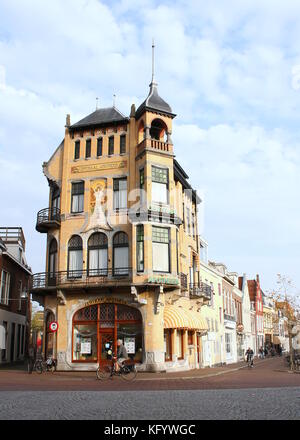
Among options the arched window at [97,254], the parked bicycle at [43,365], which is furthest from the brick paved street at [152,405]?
the arched window at [97,254]

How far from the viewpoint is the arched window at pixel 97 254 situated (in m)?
29.9

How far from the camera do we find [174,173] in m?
32.9

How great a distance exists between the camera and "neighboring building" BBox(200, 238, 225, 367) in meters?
38.4

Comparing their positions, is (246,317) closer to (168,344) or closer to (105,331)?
(168,344)

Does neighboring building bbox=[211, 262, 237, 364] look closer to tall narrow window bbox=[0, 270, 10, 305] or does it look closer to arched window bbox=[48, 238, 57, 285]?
tall narrow window bbox=[0, 270, 10, 305]

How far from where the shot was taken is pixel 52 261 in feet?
104

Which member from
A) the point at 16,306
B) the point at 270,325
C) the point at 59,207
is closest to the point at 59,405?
the point at 59,207

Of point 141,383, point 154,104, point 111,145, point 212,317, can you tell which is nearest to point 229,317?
point 212,317

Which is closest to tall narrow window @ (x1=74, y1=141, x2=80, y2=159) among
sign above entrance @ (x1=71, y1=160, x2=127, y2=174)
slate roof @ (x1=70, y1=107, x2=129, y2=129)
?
sign above entrance @ (x1=71, y1=160, x2=127, y2=174)

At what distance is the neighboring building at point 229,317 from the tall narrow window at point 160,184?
1972cm

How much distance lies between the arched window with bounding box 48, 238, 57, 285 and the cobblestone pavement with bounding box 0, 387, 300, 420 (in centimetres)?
1597

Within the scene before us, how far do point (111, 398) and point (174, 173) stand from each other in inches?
832

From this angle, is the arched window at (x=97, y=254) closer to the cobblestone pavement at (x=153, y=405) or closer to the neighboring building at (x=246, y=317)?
the cobblestone pavement at (x=153, y=405)
